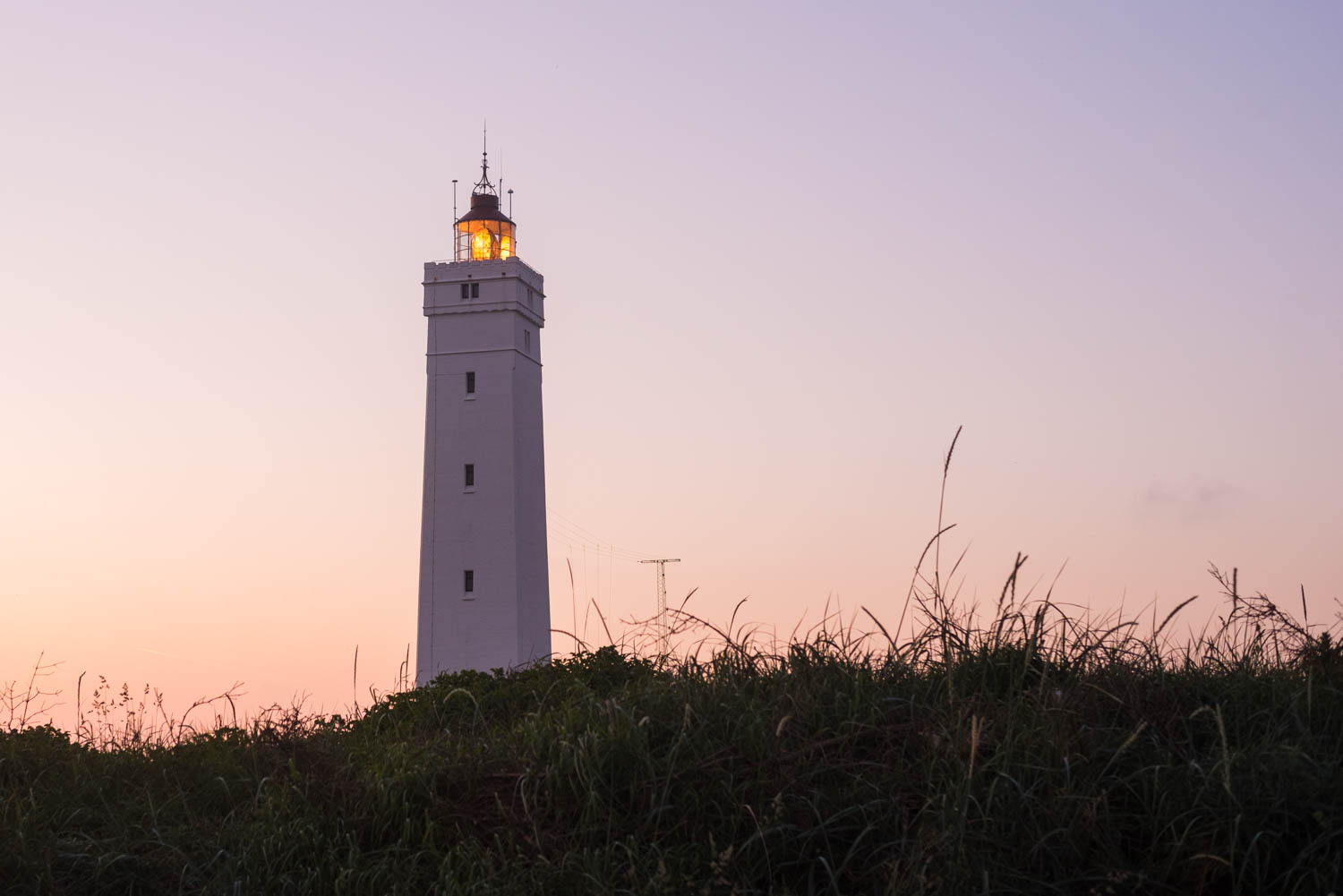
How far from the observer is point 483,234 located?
122 feet

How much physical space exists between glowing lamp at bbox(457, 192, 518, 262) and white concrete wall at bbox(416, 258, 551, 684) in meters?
1.28

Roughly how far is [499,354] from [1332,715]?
94.4 ft

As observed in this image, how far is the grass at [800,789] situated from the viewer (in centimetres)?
605

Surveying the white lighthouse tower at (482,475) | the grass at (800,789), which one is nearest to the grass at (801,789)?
the grass at (800,789)

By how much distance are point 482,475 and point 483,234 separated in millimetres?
7465

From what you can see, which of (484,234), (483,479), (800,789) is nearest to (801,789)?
(800,789)

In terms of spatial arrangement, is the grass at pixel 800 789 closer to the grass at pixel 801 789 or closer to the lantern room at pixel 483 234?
the grass at pixel 801 789

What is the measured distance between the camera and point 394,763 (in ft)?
25.1

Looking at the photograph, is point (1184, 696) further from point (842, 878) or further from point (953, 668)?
point (842, 878)

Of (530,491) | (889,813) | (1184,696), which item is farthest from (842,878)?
(530,491)

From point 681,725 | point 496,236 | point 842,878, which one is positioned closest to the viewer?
point 842,878

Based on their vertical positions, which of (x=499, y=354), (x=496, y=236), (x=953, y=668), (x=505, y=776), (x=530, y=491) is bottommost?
(x=505, y=776)

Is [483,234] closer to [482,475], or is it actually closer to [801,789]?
[482,475]

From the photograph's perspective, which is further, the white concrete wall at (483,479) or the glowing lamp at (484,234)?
the glowing lamp at (484,234)
